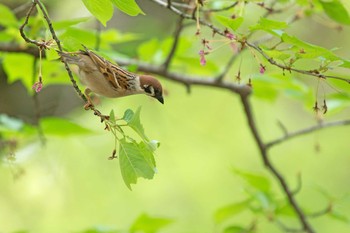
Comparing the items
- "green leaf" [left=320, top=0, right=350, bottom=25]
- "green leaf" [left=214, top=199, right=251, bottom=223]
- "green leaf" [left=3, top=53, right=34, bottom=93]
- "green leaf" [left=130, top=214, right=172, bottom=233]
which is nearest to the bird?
"green leaf" [left=320, top=0, right=350, bottom=25]

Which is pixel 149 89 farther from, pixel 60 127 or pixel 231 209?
pixel 231 209

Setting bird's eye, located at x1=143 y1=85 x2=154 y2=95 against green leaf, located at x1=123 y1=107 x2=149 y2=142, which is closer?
green leaf, located at x1=123 y1=107 x2=149 y2=142

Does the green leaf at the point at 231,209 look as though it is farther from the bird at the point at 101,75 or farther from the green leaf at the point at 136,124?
the green leaf at the point at 136,124

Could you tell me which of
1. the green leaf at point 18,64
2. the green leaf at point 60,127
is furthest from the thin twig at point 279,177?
the green leaf at point 18,64

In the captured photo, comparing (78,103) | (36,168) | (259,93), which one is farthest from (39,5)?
(36,168)

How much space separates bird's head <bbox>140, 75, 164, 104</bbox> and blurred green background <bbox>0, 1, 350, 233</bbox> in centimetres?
317

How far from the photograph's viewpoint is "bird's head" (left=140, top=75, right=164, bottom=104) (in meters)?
1.73

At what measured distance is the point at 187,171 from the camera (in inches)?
238

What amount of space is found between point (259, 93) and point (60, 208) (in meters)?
3.21

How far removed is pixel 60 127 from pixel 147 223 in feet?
1.58

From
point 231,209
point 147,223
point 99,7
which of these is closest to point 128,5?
point 99,7

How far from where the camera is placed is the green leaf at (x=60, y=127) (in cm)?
240

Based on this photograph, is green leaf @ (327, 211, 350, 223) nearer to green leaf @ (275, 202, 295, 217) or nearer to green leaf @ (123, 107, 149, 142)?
green leaf @ (275, 202, 295, 217)

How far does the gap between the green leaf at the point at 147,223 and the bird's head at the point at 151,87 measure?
2.09 ft
